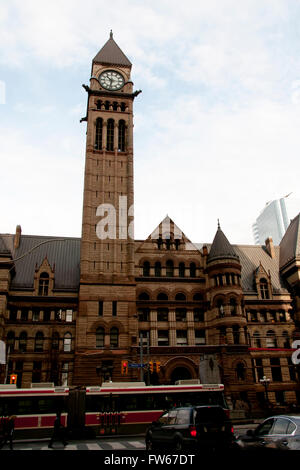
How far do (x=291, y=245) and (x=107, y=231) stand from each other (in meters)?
27.8

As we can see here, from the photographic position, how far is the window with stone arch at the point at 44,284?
158ft

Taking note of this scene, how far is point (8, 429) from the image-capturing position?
59.8 ft

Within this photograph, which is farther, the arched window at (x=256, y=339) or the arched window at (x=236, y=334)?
the arched window at (x=256, y=339)

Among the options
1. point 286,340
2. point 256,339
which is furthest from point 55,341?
point 286,340

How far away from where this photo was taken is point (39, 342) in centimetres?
4509

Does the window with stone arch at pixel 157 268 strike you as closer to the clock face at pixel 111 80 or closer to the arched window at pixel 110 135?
the arched window at pixel 110 135

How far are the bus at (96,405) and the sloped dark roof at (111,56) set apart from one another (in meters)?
52.6

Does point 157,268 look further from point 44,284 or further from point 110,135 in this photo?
point 110,135

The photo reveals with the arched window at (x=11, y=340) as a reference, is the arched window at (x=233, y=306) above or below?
above

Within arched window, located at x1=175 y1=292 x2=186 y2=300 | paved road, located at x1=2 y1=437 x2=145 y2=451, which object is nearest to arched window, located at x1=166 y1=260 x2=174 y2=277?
arched window, located at x1=175 y1=292 x2=186 y2=300

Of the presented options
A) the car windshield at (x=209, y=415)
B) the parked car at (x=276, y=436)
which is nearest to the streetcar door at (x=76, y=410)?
the car windshield at (x=209, y=415)

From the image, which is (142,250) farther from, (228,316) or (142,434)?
(142,434)
